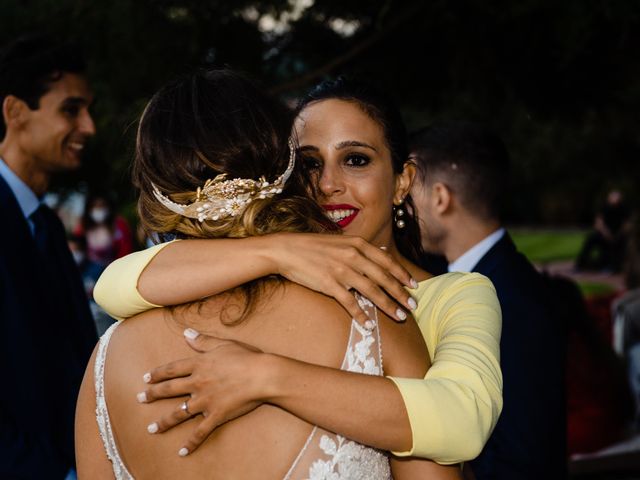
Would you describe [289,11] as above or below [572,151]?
above

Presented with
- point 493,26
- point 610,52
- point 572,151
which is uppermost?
point 493,26

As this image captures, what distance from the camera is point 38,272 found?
127 inches

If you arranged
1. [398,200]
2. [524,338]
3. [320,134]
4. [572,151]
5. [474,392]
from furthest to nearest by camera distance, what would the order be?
[572,151]
[524,338]
[398,200]
[320,134]
[474,392]

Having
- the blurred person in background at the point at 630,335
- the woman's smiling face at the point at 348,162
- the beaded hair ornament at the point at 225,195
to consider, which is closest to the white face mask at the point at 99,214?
the blurred person in background at the point at 630,335

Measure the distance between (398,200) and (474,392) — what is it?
1.18m

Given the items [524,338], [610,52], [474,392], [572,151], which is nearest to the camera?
[474,392]

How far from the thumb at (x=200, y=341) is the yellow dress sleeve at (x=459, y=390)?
413 mm

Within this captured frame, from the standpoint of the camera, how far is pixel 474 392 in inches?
67.2

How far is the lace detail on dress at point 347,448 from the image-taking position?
1703 millimetres

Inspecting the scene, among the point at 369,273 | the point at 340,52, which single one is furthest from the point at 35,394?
the point at 340,52

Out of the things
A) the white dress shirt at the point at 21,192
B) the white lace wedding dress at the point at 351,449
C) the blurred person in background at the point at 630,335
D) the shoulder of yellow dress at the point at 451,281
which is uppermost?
the white dress shirt at the point at 21,192

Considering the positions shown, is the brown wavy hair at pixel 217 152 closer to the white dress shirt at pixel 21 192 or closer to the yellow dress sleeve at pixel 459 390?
the yellow dress sleeve at pixel 459 390

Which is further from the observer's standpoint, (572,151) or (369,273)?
(572,151)

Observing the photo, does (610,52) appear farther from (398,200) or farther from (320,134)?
(320,134)
